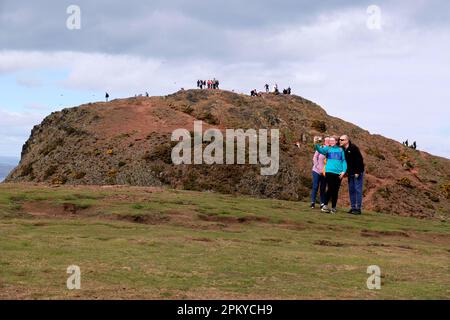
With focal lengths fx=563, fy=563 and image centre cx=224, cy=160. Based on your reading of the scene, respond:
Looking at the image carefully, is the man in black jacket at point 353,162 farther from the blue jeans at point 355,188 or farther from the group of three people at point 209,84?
the group of three people at point 209,84

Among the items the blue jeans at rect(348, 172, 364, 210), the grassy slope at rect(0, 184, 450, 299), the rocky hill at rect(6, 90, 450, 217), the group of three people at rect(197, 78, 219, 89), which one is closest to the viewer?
the grassy slope at rect(0, 184, 450, 299)

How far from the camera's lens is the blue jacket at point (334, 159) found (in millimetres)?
24203

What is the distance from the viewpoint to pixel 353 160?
2520 centimetres

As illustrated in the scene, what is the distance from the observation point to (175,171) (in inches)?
2066

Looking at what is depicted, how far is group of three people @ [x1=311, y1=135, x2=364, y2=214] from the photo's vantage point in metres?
24.3

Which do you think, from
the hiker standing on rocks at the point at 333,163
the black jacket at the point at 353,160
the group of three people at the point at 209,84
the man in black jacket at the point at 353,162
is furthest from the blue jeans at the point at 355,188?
the group of three people at the point at 209,84

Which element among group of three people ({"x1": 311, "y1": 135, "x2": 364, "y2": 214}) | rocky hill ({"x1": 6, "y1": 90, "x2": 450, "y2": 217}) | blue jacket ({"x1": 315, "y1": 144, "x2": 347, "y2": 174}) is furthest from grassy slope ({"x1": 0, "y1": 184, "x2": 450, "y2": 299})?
rocky hill ({"x1": 6, "y1": 90, "x2": 450, "y2": 217})

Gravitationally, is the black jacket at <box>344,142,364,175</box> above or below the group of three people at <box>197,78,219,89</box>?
below

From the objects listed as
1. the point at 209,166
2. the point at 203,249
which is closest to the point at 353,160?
the point at 203,249

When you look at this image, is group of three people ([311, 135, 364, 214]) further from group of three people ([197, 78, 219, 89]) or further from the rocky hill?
group of three people ([197, 78, 219, 89])

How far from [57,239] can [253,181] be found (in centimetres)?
3770

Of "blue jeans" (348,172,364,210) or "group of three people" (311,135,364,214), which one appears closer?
"group of three people" (311,135,364,214)

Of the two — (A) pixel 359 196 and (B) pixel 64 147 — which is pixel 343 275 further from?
(B) pixel 64 147

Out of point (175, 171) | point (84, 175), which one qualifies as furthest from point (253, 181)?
point (84, 175)
